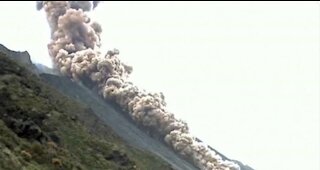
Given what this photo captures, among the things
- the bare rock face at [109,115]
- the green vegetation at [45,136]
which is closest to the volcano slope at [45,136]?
the green vegetation at [45,136]

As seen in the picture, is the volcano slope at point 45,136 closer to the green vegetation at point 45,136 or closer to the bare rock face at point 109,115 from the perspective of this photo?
the green vegetation at point 45,136

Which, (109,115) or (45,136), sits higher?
(109,115)

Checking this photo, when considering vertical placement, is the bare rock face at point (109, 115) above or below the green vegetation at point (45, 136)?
above

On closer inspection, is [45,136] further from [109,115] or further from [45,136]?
[109,115]

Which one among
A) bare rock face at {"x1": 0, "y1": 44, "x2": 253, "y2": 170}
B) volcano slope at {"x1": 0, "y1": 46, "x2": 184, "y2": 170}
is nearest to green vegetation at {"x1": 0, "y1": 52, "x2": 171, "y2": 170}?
volcano slope at {"x1": 0, "y1": 46, "x2": 184, "y2": 170}

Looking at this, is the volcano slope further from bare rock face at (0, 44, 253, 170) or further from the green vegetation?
bare rock face at (0, 44, 253, 170)

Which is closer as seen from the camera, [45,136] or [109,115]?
[45,136]

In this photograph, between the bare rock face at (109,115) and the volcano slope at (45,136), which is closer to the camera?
the volcano slope at (45,136)

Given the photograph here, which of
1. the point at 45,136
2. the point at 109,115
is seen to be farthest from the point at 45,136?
the point at 109,115

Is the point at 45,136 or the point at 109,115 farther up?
the point at 109,115
